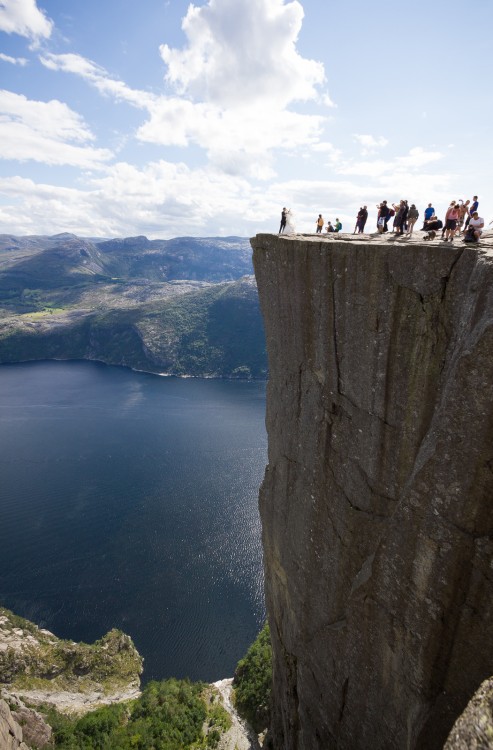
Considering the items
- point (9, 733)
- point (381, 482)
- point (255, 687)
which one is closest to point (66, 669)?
point (9, 733)

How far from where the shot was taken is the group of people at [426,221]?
1207cm

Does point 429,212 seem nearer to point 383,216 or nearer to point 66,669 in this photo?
point 383,216

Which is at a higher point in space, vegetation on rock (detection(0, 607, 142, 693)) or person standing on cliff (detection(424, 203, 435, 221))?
person standing on cliff (detection(424, 203, 435, 221))

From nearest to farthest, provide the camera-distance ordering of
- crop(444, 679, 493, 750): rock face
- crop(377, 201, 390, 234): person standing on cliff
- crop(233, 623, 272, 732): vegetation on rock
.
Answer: crop(444, 679, 493, 750): rock face → crop(377, 201, 390, 234): person standing on cliff → crop(233, 623, 272, 732): vegetation on rock

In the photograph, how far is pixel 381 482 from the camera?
1174cm

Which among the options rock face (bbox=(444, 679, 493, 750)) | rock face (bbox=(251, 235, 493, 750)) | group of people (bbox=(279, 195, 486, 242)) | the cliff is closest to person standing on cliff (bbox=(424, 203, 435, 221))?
group of people (bbox=(279, 195, 486, 242))

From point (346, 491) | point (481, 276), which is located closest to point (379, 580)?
point (346, 491)

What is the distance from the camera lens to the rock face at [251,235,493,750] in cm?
864

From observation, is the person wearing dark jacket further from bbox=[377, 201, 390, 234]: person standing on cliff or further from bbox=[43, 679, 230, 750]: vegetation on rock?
bbox=[43, 679, 230, 750]: vegetation on rock

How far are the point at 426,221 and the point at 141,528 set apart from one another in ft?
223

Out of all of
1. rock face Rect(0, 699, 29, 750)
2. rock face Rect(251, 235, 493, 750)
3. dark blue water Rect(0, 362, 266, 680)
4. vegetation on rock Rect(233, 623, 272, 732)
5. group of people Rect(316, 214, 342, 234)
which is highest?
group of people Rect(316, 214, 342, 234)

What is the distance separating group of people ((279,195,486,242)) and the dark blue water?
171 feet

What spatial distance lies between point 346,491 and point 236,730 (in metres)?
35.1

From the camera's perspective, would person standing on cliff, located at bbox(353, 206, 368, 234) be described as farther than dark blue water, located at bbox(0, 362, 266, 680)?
No
